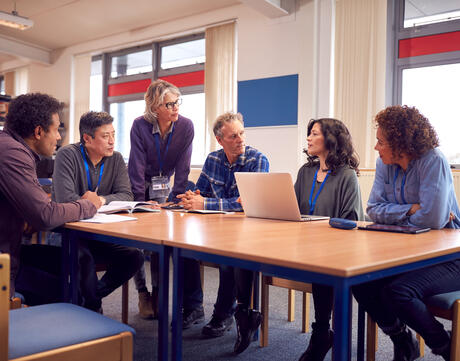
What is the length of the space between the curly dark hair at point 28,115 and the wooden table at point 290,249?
41 cm

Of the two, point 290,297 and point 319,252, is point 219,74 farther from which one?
point 319,252

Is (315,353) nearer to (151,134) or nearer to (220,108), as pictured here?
(151,134)

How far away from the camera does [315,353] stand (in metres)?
1.88

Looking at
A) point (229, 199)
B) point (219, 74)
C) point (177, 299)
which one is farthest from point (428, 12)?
point (177, 299)

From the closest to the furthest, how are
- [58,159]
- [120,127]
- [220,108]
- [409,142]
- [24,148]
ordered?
[24,148]
[409,142]
[58,159]
[220,108]
[120,127]

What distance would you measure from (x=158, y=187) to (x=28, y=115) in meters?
1.21

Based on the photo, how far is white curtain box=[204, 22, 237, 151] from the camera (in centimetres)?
591

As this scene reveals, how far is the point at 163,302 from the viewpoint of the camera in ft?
4.76

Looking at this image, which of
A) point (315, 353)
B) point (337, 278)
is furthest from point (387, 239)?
point (315, 353)

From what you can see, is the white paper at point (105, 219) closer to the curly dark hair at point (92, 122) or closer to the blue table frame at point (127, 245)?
the blue table frame at point (127, 245)

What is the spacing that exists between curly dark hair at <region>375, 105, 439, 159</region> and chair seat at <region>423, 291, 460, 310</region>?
603 millimetres

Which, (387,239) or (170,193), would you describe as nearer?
(387,239)

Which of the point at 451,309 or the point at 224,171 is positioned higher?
the point at 224,171

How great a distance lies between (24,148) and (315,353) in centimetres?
143
